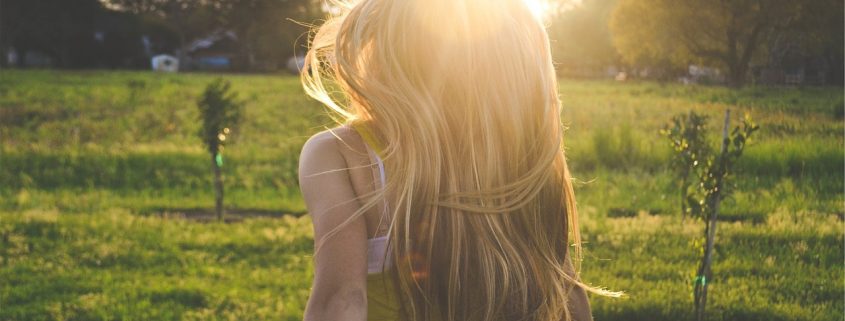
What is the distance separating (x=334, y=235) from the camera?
2053mm

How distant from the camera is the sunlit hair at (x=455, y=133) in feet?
6.77

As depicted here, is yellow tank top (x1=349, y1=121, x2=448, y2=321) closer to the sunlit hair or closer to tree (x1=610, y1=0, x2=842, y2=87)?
the sunlit hair

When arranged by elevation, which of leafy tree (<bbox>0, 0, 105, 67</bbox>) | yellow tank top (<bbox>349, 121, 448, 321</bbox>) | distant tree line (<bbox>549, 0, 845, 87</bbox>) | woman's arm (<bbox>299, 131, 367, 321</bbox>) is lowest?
yellow tank top (<bbox>349, 121, 448, 321</bbox>)

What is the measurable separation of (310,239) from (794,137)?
5.21 metres

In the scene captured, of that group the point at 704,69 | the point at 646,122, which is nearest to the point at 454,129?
the point at 704,69

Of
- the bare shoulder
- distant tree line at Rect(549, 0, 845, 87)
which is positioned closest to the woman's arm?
the bare shoulder

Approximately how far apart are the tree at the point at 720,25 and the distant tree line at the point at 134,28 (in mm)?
51836

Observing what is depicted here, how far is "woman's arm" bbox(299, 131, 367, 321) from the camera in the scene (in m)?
2.06

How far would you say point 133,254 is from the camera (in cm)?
927

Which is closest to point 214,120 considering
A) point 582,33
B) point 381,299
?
point 381,299

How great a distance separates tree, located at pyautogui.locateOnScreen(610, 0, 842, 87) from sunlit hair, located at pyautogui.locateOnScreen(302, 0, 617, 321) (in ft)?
22.0

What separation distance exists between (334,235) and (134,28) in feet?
250

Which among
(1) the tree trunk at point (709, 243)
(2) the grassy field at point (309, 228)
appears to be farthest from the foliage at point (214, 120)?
(1) the tree trunk at point (709, 243)

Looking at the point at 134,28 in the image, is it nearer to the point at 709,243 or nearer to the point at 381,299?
the point at 709,243
